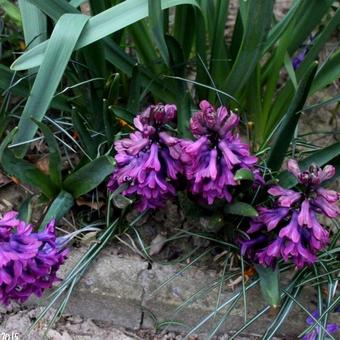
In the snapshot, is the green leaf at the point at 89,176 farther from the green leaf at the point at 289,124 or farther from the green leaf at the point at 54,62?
the green leaf at the point at 289,124

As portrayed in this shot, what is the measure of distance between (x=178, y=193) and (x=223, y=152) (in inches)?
13.7

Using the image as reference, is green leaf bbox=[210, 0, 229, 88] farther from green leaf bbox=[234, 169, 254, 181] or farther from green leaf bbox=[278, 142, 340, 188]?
green leaf bbox=[234, 169, 254, 181]

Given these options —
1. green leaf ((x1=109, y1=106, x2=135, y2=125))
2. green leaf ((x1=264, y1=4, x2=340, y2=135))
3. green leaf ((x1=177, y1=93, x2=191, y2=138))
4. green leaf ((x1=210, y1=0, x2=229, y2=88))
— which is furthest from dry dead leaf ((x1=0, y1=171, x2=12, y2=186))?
green leaf ((x1=264, y1=4, x2=340, y2=135))

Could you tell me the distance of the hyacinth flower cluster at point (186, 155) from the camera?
1.29m

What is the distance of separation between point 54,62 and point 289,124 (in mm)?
570

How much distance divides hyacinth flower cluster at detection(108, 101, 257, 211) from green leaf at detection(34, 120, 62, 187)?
0.73 ft

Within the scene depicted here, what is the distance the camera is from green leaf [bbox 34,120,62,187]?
1545mm

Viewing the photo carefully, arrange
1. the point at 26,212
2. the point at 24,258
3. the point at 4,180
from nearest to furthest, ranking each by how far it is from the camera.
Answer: the point at 24,258
the point at 26,212
the point at 4,180

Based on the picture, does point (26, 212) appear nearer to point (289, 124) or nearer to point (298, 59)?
point (289, 124)

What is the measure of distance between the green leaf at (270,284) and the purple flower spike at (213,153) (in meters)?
0.26

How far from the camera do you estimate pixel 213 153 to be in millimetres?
1300

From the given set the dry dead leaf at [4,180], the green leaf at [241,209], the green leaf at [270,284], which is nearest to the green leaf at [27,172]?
the dry dead leaf at [4,180]

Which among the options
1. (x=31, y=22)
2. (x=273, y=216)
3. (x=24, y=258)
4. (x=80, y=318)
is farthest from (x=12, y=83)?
(x=273, y=216)

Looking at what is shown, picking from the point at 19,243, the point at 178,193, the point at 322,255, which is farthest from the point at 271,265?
the point at 19,243
